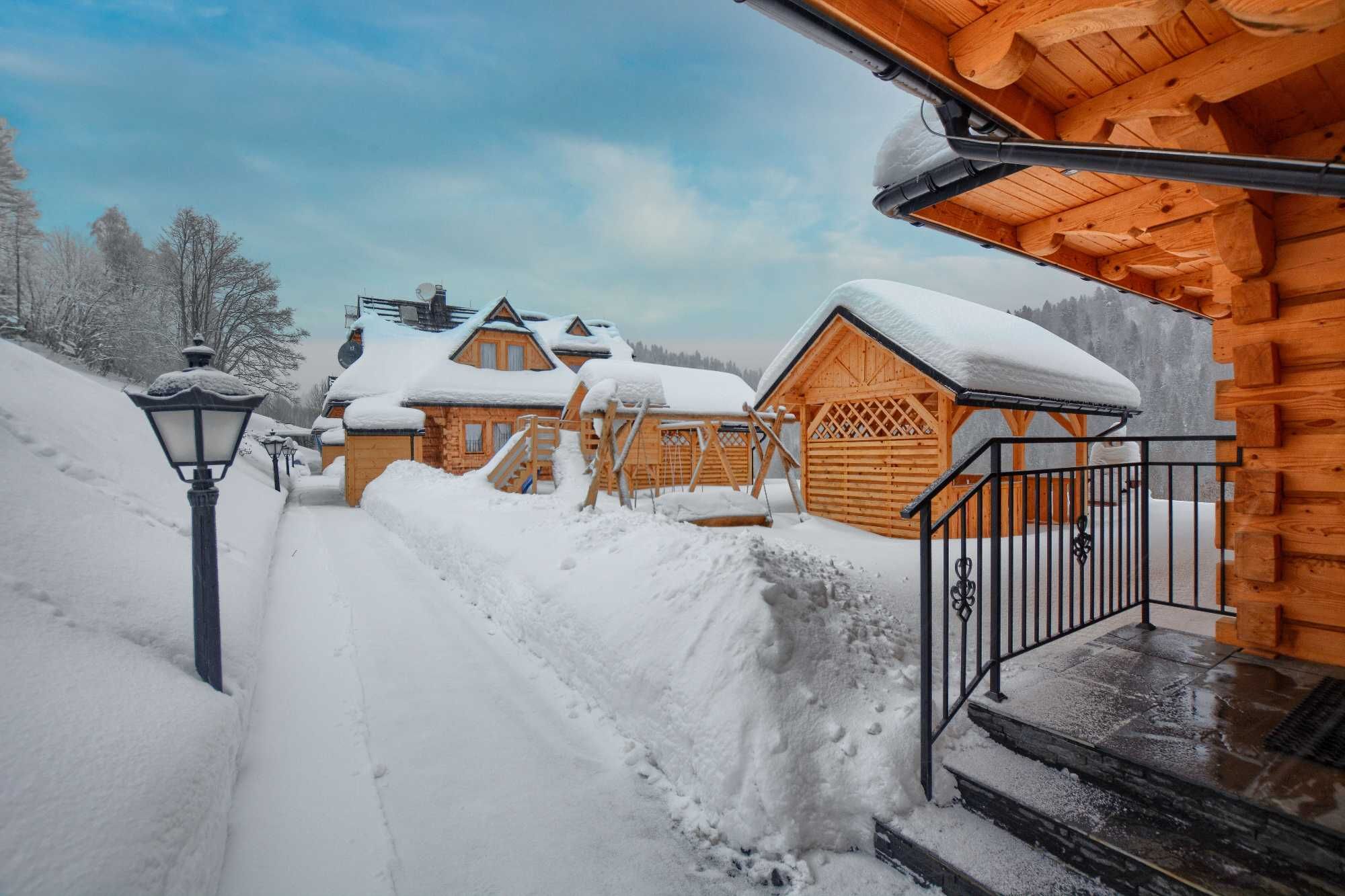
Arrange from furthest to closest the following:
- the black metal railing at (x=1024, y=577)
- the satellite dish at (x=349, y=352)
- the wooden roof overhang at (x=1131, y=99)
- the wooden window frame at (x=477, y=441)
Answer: the satellite dish at (x=349, y=352)
the wooden window frame at (x=477, y=441)
the black metal railing at (x=1024, y=577)
the wooden roof overhang at (x=1131, y=99)

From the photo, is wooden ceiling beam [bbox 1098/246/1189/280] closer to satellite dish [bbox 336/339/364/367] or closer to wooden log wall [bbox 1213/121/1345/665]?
wooden log wall [bbox 1213/121/1345/665]

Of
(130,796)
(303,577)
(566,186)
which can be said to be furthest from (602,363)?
(566,186)

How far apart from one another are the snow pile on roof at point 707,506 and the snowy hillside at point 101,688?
6.28 meters

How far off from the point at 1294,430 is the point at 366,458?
1741 centimetres

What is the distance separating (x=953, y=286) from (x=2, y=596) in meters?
64.9

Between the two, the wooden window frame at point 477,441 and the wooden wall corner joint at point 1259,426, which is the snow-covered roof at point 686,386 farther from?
the wooden wall corner joint at point 1259,426

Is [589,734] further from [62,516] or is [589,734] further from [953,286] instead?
[953,286]

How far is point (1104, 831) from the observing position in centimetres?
197

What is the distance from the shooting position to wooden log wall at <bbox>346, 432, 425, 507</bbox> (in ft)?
49.9

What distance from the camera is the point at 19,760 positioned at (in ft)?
6.29

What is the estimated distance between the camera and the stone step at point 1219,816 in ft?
5.59

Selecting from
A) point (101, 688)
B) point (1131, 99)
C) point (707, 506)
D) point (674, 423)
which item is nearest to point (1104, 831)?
point (1131, 99)

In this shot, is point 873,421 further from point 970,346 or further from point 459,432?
point 459,432

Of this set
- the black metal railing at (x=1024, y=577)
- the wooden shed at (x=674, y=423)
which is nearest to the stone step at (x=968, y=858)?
the black metal railing at (x=1024, y=577)
